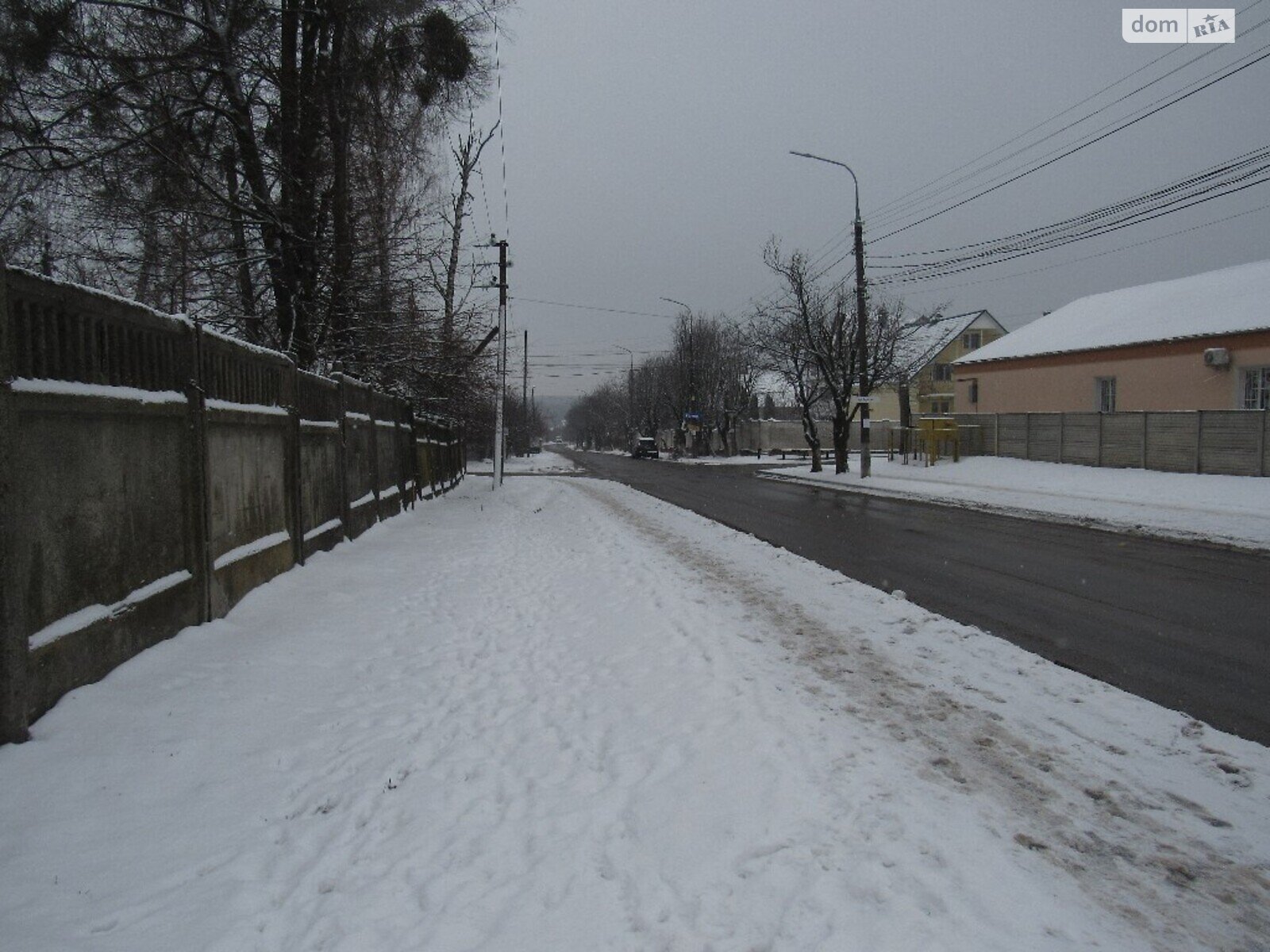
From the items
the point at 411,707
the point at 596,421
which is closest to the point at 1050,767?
the point at 411,707

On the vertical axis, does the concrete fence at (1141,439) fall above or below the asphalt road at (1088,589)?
above

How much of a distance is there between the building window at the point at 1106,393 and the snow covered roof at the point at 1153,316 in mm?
1285

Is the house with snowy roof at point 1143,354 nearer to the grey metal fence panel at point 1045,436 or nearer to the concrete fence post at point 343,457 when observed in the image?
the grey metal fence panel at point 1045,436

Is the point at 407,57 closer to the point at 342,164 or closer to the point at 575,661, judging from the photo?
the point at 342,164

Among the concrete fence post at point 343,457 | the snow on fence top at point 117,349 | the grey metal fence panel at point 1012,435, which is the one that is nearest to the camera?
the snow on fence top at point 117,349

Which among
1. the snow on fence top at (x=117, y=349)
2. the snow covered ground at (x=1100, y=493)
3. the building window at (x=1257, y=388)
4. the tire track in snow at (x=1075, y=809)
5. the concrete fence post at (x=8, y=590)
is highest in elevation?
the building window at (x=1257, y=388)

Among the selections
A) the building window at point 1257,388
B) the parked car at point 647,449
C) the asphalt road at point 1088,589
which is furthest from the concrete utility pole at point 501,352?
the parked car at point 647,449

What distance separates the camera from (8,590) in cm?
331

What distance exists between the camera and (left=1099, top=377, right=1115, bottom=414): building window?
27984 millimetres

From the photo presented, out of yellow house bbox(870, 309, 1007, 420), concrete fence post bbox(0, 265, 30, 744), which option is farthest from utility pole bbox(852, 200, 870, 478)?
yellow house bbox(870, 309, 1007, 420)

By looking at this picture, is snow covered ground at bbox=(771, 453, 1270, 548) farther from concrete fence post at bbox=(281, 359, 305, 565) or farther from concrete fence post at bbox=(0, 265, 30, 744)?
concrete fence post at bbox=(0, 265, 30, 744)

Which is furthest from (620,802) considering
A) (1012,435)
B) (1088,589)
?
(1012,435)

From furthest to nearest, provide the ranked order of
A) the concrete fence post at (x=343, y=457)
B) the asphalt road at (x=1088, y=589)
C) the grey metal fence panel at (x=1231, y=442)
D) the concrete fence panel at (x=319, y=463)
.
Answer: the grey metal fence panel at (x=1231, y=442) → the concrete fence post at (x=343, y=457) → the concrete fence panel at (x=319, y=463) → the asphalt road at (x=1088, y=589)

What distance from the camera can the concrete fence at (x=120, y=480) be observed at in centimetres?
351
